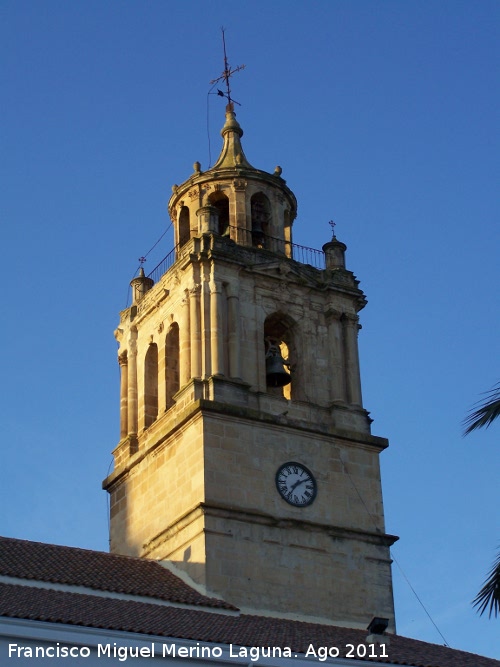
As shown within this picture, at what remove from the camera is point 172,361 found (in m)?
35.2

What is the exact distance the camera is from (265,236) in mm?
37094

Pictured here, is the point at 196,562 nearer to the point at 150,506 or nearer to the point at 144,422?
the point at 150,506

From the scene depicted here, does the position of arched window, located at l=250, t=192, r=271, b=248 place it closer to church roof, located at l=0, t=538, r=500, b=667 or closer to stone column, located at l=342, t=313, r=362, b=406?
stone column, located at l=342, t=313, r=362, b=406

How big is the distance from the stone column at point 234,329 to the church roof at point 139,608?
4730 mm

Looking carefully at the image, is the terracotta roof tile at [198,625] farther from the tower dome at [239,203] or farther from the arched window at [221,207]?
the arched window at [221,207]

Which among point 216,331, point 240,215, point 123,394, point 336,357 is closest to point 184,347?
point 216,331

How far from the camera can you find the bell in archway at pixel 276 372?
34.2 m

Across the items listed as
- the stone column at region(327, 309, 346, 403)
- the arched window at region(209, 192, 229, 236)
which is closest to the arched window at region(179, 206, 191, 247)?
the arched window at region(209, 192, 229, 236)

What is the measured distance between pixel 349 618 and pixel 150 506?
17.1 ft

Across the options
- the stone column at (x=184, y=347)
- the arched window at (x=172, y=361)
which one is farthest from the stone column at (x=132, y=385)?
the stone column at (x=184, y=347)

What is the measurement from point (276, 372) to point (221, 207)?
5.79m

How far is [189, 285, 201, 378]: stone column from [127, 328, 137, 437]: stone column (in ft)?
9.83

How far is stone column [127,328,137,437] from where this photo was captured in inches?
1393

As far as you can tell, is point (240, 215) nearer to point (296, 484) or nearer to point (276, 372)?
point (276, 372)
